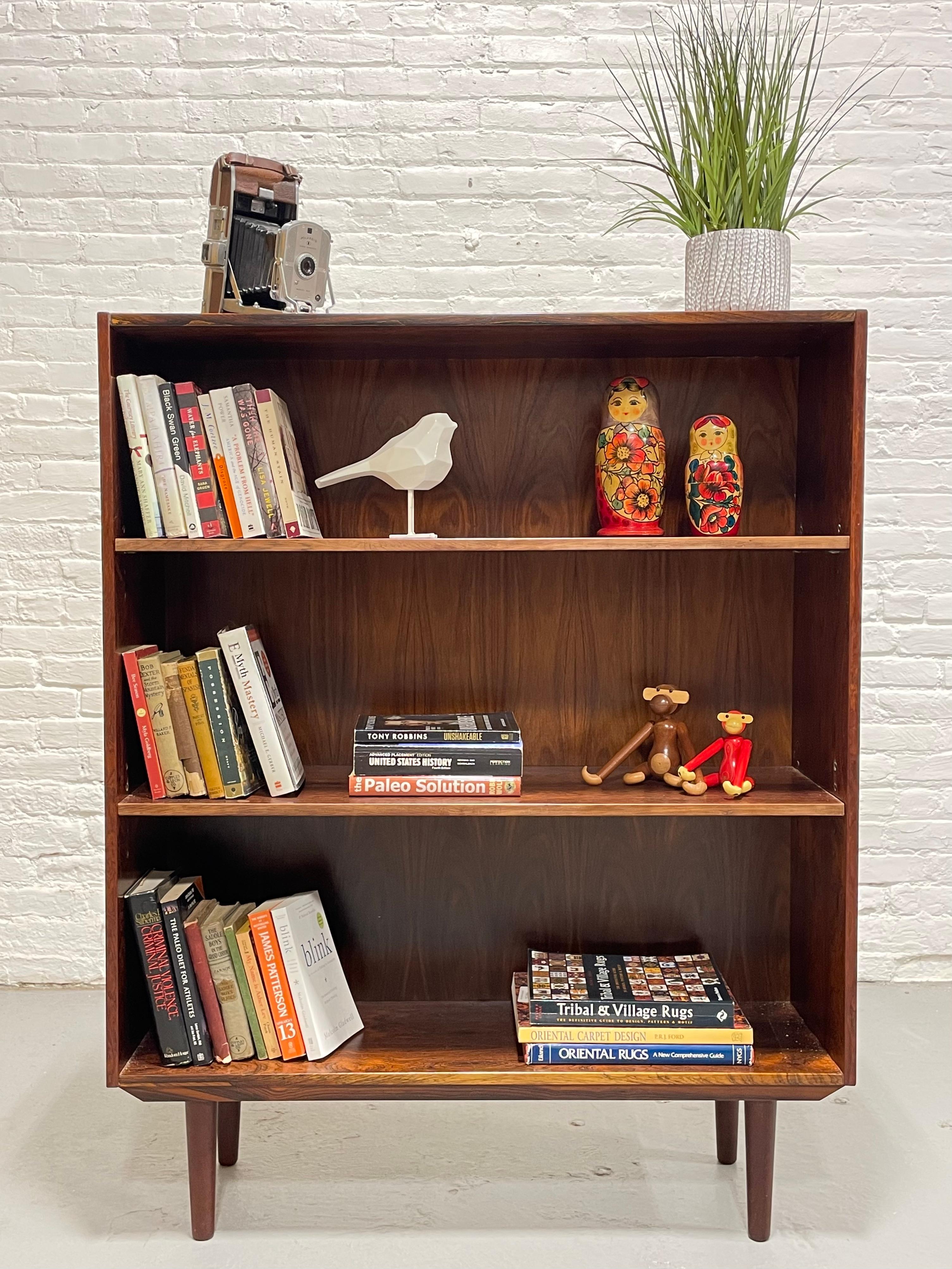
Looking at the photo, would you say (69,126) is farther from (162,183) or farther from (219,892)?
(219,892)

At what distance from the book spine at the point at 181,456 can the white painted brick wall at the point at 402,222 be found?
93 centimetres

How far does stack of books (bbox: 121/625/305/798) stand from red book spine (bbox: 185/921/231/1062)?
0.69ft

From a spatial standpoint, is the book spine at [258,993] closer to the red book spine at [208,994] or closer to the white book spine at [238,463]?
the red book spine at [208,994]

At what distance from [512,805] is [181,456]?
71cm

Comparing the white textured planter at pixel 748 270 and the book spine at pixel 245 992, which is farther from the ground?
the white textured planter at pixel 748 270

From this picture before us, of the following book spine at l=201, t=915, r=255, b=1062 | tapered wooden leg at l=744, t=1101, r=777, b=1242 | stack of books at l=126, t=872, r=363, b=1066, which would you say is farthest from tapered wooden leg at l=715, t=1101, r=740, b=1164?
book spine at l=201, t=915, r=255, b=1062

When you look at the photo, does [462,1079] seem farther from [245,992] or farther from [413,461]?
[413,461]

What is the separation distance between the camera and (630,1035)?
1547 millimetres

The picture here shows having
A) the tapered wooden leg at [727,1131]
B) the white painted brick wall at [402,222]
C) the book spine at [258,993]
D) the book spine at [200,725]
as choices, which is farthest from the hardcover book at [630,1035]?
the white painted brick wall at [402,222]

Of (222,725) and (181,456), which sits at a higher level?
(181,456)

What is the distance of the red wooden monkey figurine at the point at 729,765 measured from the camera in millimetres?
1587

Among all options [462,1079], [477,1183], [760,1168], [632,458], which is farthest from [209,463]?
[760,1168]

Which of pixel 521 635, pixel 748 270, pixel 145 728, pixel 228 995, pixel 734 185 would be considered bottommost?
pixel 228 995

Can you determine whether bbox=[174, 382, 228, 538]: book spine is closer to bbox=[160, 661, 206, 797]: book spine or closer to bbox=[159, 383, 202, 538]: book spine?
bbox=[159, 383, 202, 538]: book spine
